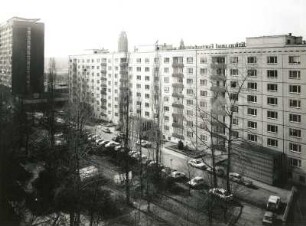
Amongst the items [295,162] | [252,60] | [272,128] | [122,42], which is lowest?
[295,162]

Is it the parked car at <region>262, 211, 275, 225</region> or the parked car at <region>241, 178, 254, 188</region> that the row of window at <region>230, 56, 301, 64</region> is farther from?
the parked car at <region>262, 211, 275, 225</region>

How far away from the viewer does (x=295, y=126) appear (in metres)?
25.4

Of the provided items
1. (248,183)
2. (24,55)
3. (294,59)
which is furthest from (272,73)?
(24,55)

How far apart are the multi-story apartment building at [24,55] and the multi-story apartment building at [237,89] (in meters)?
19.6

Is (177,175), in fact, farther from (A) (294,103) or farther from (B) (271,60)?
(B) (271,60)

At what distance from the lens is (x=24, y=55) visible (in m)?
55.2

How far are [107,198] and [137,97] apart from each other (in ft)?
77.5

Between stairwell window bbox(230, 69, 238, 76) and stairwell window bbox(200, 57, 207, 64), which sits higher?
stairwell window bbox(200, 57, 207, 64)

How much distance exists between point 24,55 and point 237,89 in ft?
133

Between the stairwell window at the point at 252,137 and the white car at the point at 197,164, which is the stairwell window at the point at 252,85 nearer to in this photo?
the stairwell window at the point at 252,137

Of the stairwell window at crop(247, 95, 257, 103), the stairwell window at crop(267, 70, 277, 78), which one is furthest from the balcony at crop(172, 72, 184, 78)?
the stairwell window at crop(267, 70, 277, 78)

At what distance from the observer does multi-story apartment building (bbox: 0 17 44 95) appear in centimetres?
5472

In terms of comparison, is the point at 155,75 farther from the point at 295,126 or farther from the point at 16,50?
the point at 16,50

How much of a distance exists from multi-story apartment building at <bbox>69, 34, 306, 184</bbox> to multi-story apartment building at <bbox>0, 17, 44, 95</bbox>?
19.6 meters
